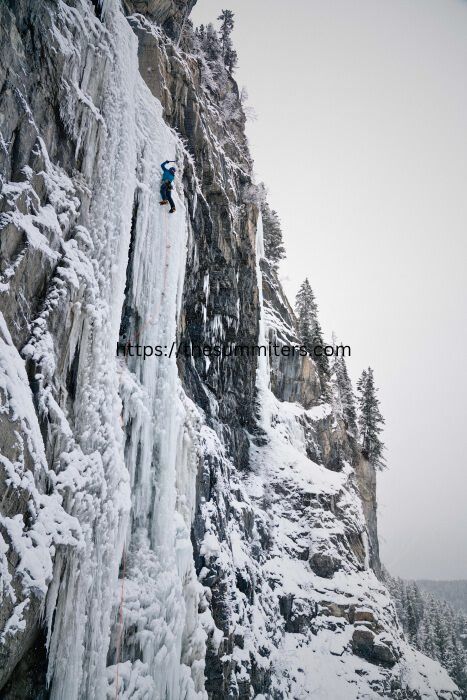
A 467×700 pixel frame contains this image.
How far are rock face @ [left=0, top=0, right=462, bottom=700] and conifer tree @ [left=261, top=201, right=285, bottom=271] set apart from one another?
32.1 ft

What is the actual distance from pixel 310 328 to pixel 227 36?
20.2 m

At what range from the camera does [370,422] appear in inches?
1334

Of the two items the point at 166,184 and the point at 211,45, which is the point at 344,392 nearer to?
the point at 211,45

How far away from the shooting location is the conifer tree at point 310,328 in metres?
29.1

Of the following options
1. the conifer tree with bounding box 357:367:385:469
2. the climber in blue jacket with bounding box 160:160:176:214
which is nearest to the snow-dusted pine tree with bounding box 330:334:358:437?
the conifer tree with bounding box 357:367:385:469

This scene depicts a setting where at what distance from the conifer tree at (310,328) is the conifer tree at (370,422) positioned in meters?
6.24

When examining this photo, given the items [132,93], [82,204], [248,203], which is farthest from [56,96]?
[248,203]

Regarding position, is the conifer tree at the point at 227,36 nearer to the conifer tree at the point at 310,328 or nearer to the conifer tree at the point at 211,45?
the conifer tree at the point at 211,45

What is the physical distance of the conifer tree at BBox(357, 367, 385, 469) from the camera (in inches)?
1304

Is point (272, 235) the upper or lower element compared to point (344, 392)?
upper

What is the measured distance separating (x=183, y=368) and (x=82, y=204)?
26.8 feet

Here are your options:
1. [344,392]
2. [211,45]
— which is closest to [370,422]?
[344,392]

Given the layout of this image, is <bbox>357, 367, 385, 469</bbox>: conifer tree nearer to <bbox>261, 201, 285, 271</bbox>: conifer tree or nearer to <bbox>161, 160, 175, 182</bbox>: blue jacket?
<bbox>261, 201, 285, 271</bbox>: conifer tree

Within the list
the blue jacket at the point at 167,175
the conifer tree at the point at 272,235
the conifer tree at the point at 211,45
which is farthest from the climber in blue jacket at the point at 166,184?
the conifer tree at the point at 272,235
